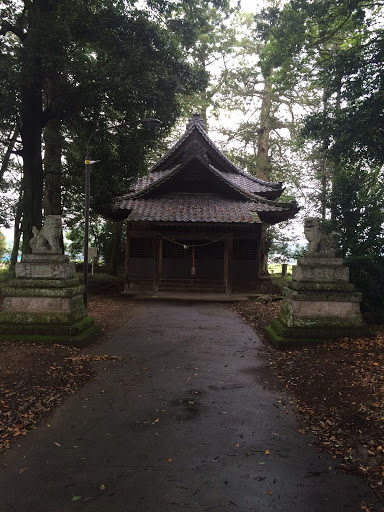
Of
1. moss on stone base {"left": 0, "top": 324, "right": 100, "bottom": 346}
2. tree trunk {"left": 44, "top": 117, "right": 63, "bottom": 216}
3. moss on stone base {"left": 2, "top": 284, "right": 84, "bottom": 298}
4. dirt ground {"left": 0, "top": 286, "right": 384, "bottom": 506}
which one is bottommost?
dirt ground {"left": 0, "top": 286, "right": 384, "bottom": 506}

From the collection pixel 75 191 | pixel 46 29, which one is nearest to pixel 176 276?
pixel 75 191

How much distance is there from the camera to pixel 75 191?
553 inches

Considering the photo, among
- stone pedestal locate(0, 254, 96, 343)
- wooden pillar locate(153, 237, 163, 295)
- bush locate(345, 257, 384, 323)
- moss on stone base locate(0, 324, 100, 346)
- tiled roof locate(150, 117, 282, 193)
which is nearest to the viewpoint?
moss on stone base locate(0, 324, 100, 346)

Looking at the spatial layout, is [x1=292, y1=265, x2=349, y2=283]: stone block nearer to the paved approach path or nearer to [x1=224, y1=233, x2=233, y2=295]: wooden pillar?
the paved approach path

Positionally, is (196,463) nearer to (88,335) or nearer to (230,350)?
(230,350)

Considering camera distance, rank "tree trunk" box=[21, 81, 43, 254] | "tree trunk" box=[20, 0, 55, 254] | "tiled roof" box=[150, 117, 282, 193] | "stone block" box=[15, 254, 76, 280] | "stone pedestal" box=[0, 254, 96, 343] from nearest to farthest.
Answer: "stone pedestal" box=[0, 254, 96, 343]
"stone block" box=[15, 254, 76, 280]
"tree trunk" box=[20, 0, 55, 254]
"tree trunk" box=[21, 81, 43, 254]
"tiled roof" box=[150, 117, 282, 193]

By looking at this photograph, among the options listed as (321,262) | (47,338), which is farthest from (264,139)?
(47,338)

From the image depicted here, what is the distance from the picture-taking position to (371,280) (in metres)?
8.43

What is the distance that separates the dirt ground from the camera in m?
3.51

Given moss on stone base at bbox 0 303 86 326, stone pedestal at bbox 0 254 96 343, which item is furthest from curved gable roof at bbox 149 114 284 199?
moss on stone base at bbox 0 303 86 326

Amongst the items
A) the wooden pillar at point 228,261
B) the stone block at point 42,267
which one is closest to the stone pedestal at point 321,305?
the stone block at point 42,267

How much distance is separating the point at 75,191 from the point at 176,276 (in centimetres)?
580

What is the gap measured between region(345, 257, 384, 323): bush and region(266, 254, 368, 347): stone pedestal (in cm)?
134

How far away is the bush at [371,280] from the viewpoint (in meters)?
8.42
